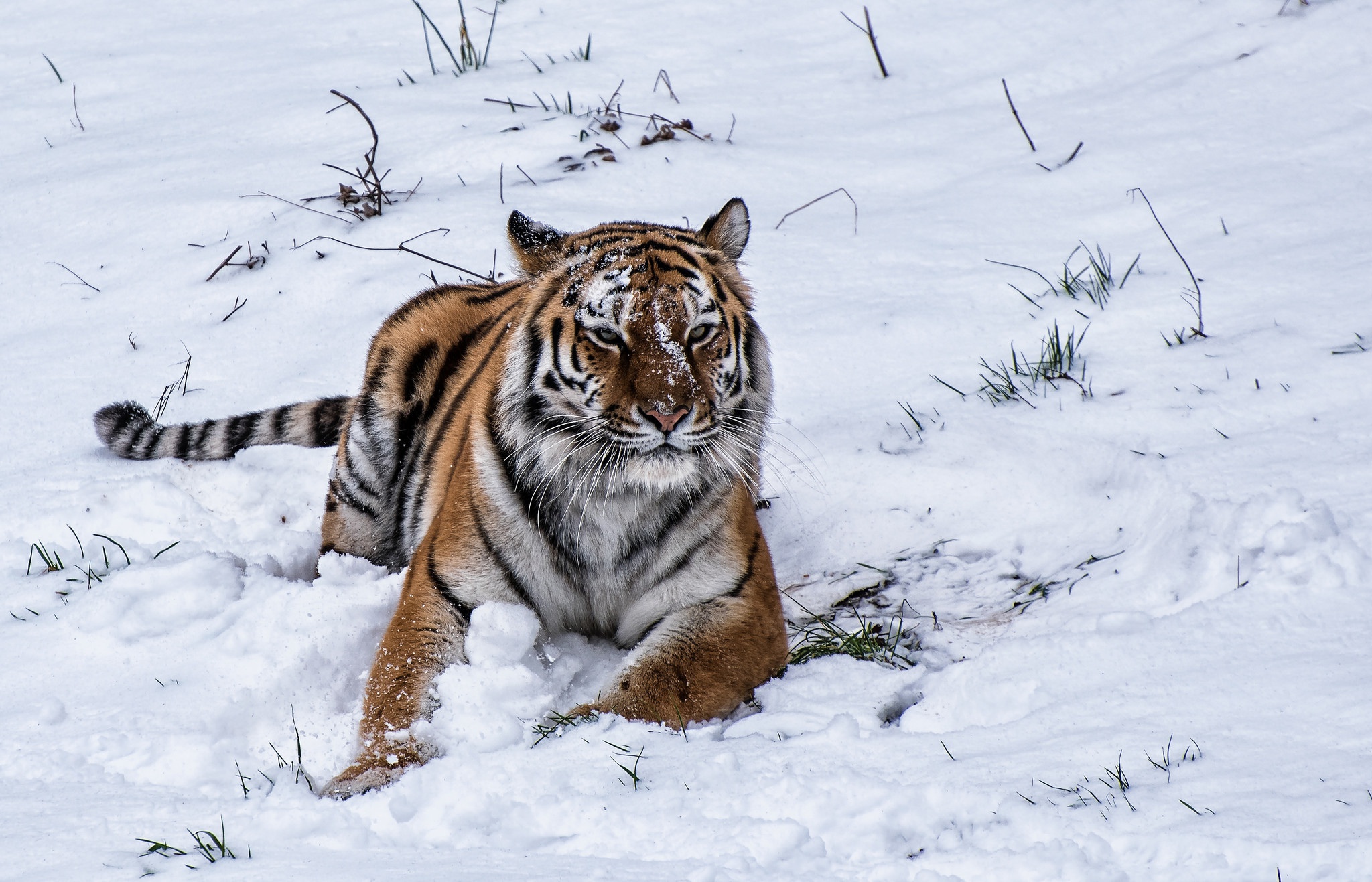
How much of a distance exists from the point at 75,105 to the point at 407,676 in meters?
5.34

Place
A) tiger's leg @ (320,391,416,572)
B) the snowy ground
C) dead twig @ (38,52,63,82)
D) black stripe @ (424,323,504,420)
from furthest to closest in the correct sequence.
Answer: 1. dead twig @ (38,52,63,82)
2. black stripe @ (424,323,504,420)
3. tiger's leg @ (320,391,416,572)
4. the snowy ground

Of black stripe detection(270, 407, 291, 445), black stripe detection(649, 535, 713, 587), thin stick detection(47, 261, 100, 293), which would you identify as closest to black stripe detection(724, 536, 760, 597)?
black stripe detection(649, 535, 713, 587)

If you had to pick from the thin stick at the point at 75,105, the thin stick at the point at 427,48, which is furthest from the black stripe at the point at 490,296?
the thin stick at the point at 75,105

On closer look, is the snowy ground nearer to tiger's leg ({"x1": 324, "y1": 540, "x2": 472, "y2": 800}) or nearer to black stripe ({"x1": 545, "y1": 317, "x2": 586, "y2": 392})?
tiger's leg ({"x1": 324, "y1": 540, "x2": 472, "y2": 800})

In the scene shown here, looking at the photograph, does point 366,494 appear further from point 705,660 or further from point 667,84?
point 667,84

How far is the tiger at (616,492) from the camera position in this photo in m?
2.76

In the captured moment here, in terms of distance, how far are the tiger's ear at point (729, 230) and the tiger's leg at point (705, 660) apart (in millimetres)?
914

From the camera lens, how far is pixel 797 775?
6.89ft

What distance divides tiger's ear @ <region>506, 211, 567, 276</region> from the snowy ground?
973mm

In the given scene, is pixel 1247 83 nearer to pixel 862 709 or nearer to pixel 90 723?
pixel 862 709

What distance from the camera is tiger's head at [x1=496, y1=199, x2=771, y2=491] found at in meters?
2.82

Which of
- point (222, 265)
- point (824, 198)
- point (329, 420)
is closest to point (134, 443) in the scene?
point (329, 420)

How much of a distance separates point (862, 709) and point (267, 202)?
14.4ft

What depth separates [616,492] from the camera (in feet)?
9.88
